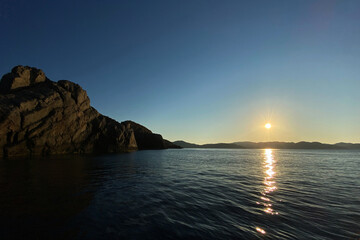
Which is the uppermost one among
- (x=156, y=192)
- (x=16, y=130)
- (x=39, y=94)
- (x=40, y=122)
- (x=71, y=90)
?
(x=71, y=90)

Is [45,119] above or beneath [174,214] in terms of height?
above

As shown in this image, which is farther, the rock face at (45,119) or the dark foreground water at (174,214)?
the rock face at (45,119)

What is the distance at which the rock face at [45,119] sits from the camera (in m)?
45.1

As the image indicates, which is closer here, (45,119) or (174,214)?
(174,214)

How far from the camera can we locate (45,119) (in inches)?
2120

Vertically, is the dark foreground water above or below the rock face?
below

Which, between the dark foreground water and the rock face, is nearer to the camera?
the dark foreground water

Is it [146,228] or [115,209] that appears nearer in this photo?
[146,228]

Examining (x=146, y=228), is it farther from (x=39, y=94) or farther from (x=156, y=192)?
(x=39, y=94)

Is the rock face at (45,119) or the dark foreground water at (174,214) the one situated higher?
the rock face at (45,119)

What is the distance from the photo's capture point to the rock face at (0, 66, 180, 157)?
148ft

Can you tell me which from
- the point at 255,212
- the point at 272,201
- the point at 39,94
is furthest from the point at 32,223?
the point at 39,94

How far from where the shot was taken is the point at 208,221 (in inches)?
298

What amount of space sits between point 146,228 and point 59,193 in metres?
8.74
